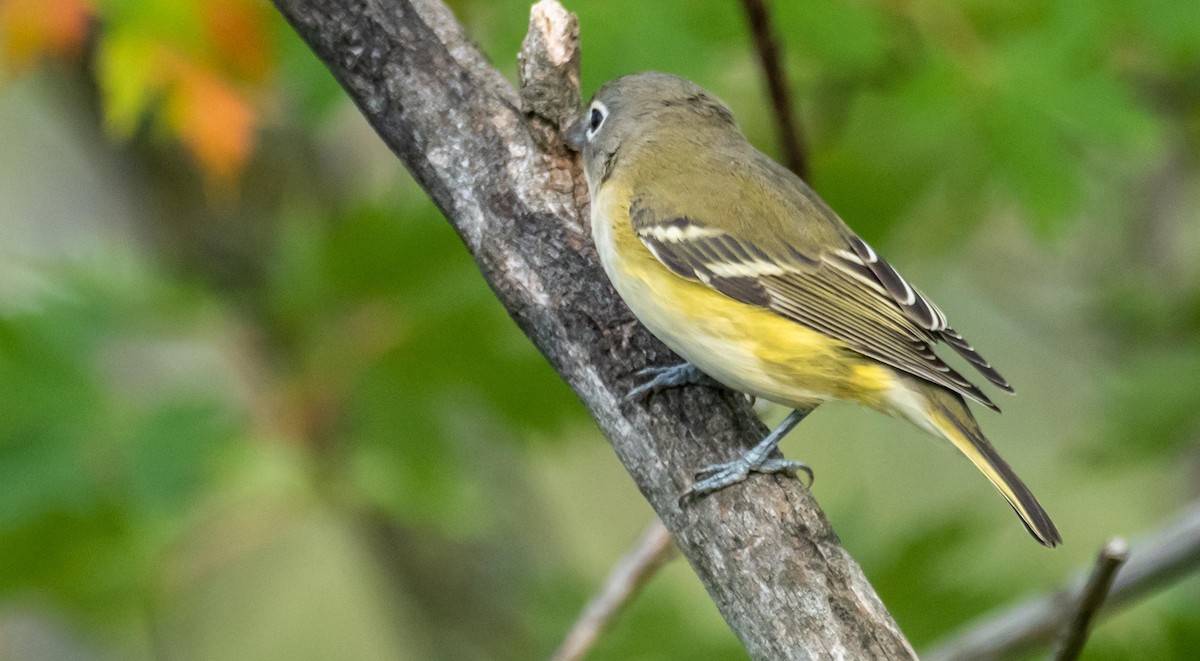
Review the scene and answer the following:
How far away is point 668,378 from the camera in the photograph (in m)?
2.31

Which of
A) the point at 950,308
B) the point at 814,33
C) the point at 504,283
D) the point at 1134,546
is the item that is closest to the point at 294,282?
the point at 504,283

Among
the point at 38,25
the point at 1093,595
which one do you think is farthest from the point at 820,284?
the point at 38,25

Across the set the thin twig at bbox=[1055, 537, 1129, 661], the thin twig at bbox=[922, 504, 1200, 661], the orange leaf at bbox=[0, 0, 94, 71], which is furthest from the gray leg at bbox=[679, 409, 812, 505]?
the orange leaf at bbox=[0, 0, 94, 71]

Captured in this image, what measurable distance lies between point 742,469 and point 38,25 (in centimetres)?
237

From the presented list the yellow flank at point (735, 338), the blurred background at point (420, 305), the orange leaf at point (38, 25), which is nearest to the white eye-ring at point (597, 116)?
A: the blurred background at point (420, 305)

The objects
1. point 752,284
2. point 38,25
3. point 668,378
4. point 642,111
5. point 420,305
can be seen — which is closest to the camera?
point 668,378

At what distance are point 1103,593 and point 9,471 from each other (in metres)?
2.84

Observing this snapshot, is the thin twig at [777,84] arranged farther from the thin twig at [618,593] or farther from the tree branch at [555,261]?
the thin twig at [618,593]

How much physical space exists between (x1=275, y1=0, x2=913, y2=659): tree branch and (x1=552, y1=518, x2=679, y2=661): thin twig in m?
0.49

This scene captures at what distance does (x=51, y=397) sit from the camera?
3271mm

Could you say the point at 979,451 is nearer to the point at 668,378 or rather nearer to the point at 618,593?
the point at 668,378

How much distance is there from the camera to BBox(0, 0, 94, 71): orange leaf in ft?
10.3

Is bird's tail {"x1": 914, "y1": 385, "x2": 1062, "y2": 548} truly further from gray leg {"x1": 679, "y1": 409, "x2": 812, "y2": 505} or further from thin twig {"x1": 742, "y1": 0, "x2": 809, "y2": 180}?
thin twig {"x1": 742, "y1": 0, "x2": 809, "y2": 180}

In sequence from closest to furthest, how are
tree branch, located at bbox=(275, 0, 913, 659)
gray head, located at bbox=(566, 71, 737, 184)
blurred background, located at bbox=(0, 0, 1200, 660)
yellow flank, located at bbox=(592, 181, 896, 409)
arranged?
1. tree branch, located at bbox=(275, 0, 913, 659)
2. yellow flank, located at bbox=(592, 181, 896, 409)
3. gray head, located at bbox=(566, 71, 737, 184)
4. blurred background, located at bbox=(0, 0, 1200, 660)
